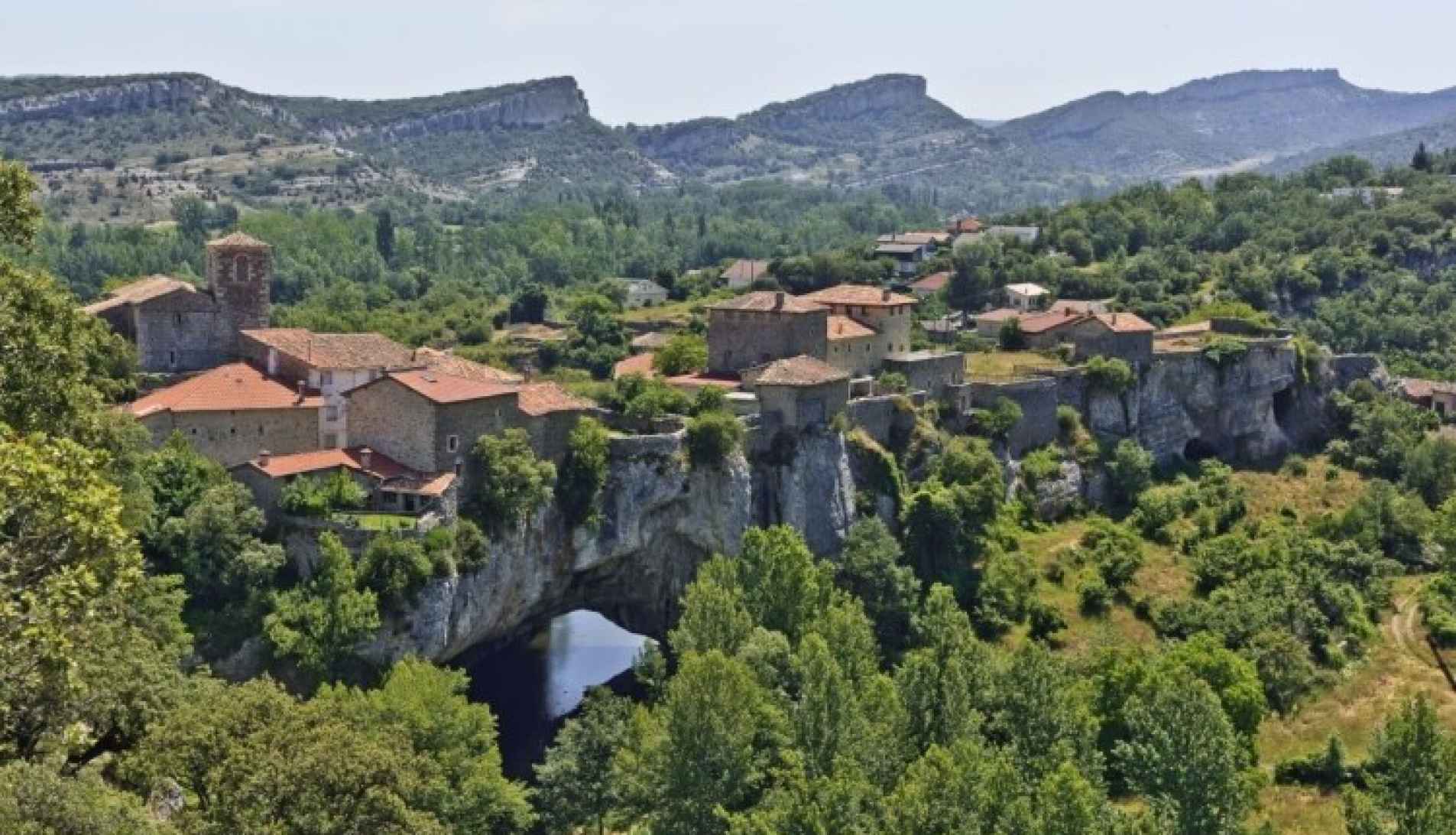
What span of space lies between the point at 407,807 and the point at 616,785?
13287 mm

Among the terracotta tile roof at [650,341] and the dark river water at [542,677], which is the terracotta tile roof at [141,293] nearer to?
the dark river water at [542,677]

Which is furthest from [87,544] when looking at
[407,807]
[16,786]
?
[407,807]

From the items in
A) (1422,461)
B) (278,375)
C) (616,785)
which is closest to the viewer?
(616,785)

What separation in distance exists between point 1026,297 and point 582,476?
5081 centimetres

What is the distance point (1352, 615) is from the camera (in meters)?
60.4

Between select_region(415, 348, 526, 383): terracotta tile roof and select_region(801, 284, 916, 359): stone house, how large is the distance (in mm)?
17314

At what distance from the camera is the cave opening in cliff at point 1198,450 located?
82.9 m

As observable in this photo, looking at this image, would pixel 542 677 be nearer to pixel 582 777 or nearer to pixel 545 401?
pixel 545 401

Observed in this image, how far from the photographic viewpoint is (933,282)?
106m

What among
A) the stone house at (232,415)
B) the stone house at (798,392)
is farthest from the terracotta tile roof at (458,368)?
the stone house at (798,392)

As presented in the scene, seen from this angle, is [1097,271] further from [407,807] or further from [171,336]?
[407,807]

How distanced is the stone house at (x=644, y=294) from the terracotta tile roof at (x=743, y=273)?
17.6 ft

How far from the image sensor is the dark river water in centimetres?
5406

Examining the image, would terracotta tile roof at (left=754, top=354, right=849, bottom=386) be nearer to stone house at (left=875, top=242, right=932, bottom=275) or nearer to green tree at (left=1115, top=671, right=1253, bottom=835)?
green tree at (left=1115, top=671, right=1253, bottom=835)
